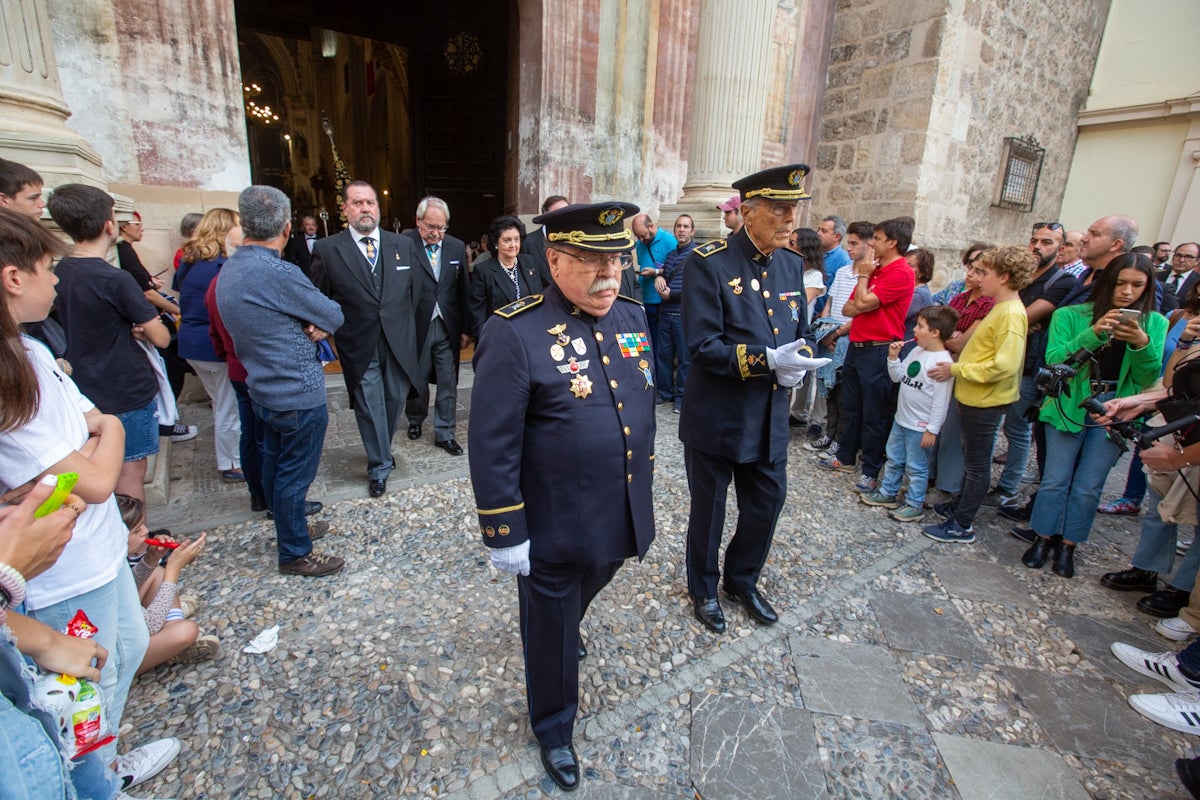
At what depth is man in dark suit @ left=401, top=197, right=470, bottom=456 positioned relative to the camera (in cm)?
A: 470

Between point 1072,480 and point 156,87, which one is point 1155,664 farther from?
point 156,87

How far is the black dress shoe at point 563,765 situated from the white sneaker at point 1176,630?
3327 mm

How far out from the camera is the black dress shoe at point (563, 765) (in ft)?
6.96

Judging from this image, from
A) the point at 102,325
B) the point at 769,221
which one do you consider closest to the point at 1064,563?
the point at 769,221

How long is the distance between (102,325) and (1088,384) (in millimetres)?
5631

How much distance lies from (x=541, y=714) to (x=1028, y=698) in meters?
2.27

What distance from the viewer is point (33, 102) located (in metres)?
4.04

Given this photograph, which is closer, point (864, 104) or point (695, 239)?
point (695, 239)

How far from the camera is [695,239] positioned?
7.25 metres

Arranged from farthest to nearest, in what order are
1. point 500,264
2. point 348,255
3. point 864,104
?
point 864,104, point 500,264, point 348,255

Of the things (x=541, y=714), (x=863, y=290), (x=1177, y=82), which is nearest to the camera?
(x=541, y=714)

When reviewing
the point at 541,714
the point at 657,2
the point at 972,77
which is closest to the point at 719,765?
the point at 541,714

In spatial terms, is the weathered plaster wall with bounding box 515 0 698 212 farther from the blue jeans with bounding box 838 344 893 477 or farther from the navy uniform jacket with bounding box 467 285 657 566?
the navy uniform jacket with bounding box 467 285 657 566

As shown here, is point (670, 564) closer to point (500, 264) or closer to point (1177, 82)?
point (500, 264)
